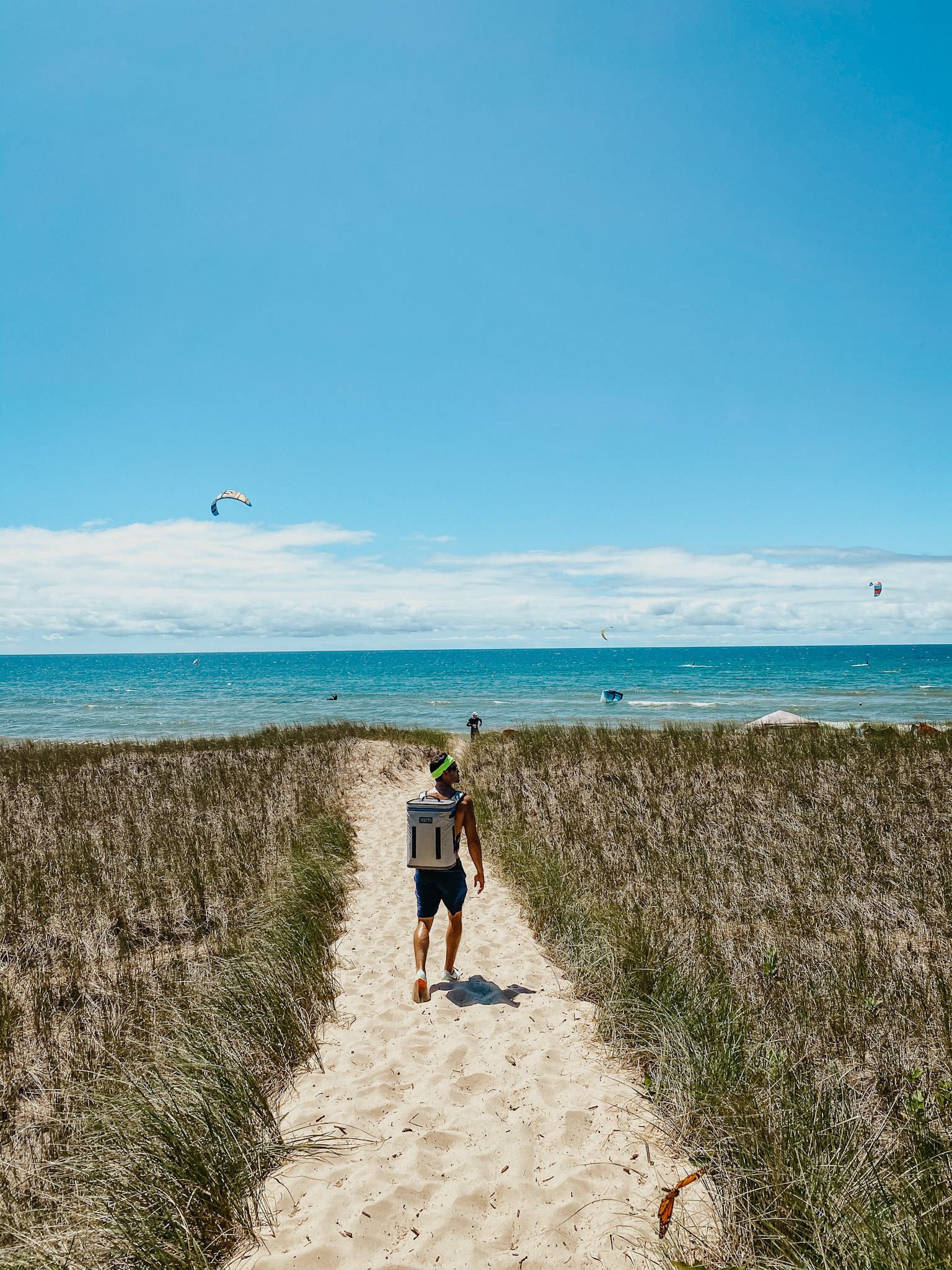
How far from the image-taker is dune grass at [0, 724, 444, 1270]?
10.7 ft

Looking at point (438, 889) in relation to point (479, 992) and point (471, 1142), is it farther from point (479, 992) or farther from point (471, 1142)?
point (471, 1142)

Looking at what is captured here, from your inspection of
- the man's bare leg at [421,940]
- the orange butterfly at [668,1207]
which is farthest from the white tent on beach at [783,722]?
the orange butterfly at [668,1207]

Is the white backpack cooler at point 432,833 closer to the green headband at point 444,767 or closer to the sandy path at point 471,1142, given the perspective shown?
the green headband at point 444,767

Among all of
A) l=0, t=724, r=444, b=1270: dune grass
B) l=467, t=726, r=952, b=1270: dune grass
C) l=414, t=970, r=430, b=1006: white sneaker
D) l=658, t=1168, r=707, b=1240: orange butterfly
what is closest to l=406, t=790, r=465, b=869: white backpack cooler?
l=414, t=970, r=430, b=1006: white sneaker

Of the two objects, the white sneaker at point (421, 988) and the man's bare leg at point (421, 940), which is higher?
the man's bare leg at point (421, 940)

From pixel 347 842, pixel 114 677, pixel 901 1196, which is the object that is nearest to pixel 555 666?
pixel 114 677

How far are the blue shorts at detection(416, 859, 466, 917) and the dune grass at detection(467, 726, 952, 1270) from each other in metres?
1.36

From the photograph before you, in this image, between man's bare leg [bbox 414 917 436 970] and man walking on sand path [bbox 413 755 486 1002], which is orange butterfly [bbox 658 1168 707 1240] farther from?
man's bare leg [bbox 414 917 436 970]

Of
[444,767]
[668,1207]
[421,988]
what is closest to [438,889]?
[421,988]

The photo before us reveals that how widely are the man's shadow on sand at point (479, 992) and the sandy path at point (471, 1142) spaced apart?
0.05 ft

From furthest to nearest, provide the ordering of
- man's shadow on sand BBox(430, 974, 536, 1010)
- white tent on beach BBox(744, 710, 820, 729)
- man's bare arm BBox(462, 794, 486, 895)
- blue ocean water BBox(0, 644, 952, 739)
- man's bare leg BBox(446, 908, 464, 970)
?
blue ocean water BBox(0, 644, 952, 739) < white tent on beach BBox(744, 710, 820, 729) < man's bare leg BBox(446, 908, 464, 970) < man's bare arm BBox(462, 794, 486, 895) < man's shadow on sand BBox(430, 974, 536, 1010)

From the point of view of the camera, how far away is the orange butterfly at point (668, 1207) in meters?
3.07

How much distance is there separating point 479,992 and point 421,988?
54 cm

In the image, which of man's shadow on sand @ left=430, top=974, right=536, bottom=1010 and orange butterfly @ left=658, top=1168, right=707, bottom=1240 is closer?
orange butterfly @ left=658, top=1168, right=707, bottom=1240
